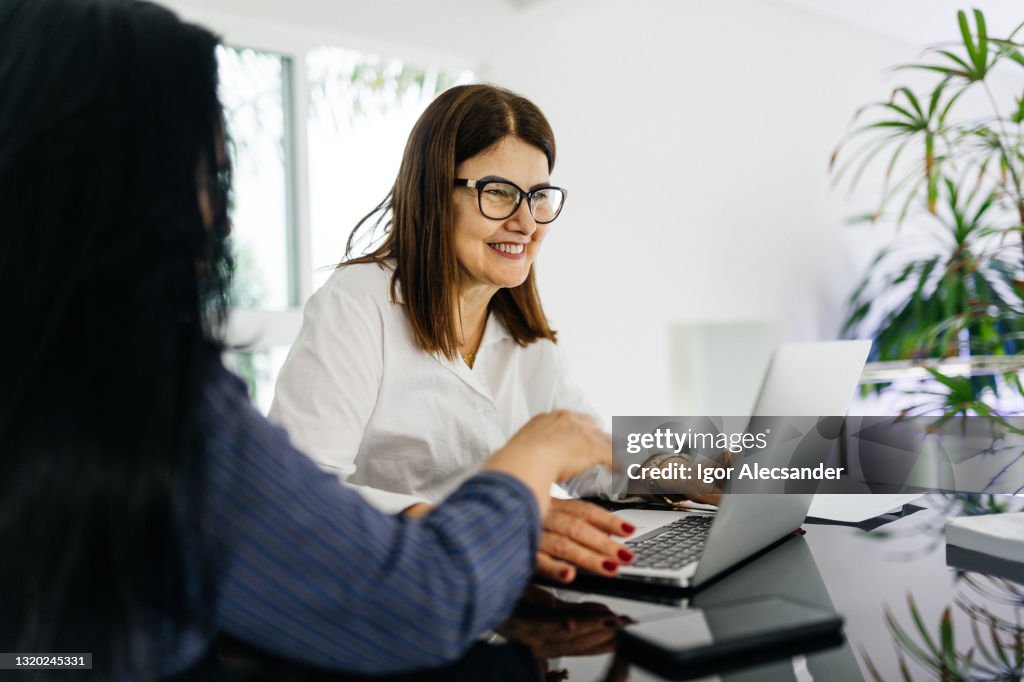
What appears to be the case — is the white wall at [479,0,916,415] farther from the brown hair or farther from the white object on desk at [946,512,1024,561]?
the white object on desk at [946,512,1024,561]

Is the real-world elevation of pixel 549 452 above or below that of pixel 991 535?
above

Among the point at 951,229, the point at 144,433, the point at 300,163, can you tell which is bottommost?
the point at 144,433

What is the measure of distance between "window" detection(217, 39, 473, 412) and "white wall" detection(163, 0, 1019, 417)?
0.50 feet

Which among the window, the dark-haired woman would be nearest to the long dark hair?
the dark-haired woman

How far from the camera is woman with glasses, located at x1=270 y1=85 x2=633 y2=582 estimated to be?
1497 millimetres

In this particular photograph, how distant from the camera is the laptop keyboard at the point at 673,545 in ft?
3.24

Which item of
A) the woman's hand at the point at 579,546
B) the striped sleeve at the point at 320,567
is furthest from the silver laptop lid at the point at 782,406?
the striped sleeve at the point at 320,567

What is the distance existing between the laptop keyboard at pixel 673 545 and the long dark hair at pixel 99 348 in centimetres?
55

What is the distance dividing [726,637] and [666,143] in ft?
14.1

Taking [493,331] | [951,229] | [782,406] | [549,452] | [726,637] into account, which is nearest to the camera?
[726,637]

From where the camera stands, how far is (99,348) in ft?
1.94

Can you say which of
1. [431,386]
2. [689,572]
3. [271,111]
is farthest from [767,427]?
[271,111]

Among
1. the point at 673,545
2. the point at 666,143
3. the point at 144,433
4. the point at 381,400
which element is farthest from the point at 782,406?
the point at 666,143

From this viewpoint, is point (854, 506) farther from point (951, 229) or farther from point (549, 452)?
point (951, 229)
